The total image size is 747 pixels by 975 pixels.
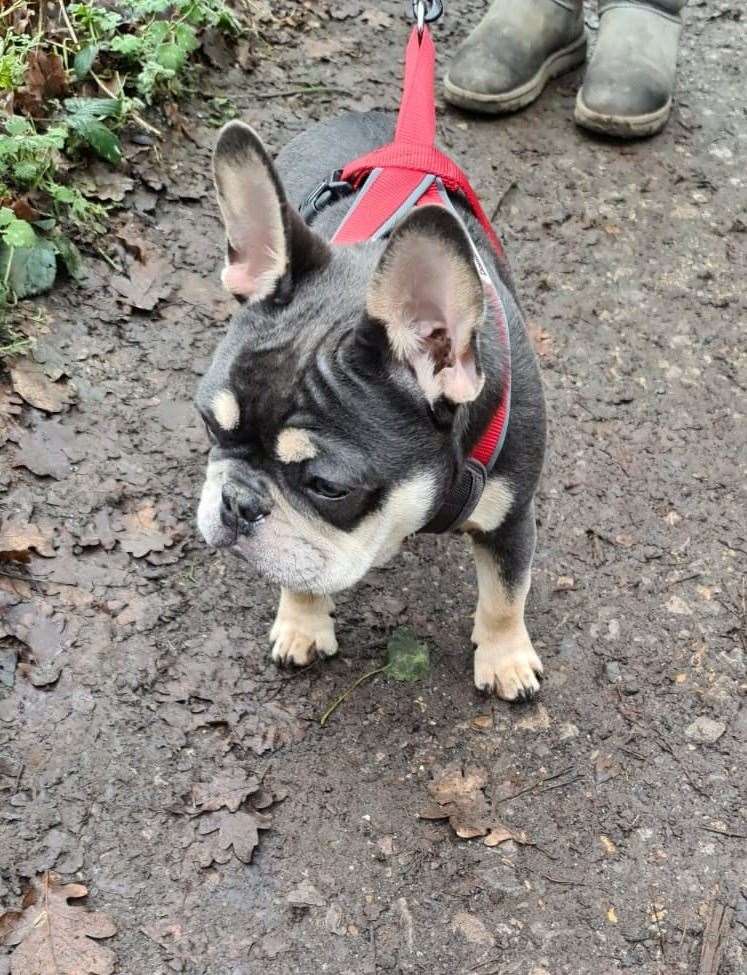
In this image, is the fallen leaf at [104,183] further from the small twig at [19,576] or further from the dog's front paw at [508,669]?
the dog's front paw at [508,669]

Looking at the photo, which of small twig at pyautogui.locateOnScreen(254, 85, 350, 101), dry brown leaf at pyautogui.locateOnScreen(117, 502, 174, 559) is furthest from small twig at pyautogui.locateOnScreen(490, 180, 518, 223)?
dry brown leaf at pyautogui.locateOnScreen(117, 502, 174, 559)

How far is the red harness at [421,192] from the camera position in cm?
289

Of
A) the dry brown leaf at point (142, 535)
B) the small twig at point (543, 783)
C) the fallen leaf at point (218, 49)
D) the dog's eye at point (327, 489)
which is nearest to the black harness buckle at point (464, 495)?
the dog's eye at point (327, 489)

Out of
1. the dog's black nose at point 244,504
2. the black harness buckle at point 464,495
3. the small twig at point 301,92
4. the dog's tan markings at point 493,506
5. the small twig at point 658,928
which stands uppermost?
the dog's black nose at point 244,504

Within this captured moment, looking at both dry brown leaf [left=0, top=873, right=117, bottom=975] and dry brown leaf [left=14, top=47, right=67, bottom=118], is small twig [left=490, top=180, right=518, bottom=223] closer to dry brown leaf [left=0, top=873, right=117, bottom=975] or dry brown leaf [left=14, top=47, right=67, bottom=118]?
dry brown leaf [left=14, top=47, right=67, bottom=118]

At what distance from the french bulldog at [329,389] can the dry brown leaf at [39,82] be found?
260cm

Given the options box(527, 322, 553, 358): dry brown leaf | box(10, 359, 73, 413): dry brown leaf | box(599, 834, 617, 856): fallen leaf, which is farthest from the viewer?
box(527, 322, 553, 358): dry brown leaf

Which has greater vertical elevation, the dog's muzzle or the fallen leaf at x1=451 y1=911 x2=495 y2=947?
the dog's muzzle

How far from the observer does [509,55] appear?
584cm

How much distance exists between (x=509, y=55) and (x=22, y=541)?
12.9ft

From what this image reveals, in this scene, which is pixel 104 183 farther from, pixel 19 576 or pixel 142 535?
pixel 19 576

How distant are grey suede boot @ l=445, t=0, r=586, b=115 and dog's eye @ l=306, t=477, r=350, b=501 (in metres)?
3.91

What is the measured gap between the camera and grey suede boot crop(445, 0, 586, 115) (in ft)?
19.1

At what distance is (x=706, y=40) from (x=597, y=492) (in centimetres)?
404
